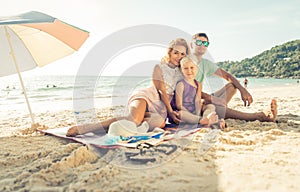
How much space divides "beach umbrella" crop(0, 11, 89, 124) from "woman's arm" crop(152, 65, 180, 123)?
48.6 inches

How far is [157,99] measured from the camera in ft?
10.2

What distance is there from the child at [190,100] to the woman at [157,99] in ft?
0.34

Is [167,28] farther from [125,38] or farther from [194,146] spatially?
[194,146]

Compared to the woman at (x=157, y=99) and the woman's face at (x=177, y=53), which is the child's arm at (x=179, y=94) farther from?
the woman's face at (x=177, y=53)

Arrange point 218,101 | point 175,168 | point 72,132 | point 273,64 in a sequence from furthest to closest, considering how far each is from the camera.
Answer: point 273,64, point 218,101, point 72,132, point 175,168

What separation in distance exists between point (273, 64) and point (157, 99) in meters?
50.6

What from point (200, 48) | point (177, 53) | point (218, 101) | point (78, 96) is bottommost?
point (78, 96)

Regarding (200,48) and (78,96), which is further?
(78,96)

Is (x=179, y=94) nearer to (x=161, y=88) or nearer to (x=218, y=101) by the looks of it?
(x=161, y=88)

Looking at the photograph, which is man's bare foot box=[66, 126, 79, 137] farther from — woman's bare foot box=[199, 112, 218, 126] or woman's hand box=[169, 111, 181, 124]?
woman's bare foot box=[199, 112, 218, 126]

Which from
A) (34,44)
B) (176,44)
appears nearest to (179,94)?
(176,44)

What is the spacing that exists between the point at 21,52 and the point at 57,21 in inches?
47.5

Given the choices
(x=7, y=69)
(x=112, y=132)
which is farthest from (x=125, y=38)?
(x=7, y=69)

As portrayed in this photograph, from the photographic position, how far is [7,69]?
381 centimetres
